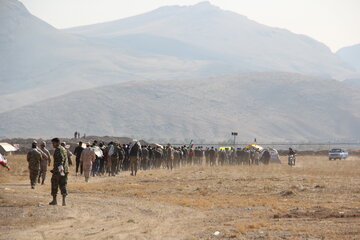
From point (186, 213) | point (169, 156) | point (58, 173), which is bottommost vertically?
point (186, 213)

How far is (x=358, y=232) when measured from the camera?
51.2 ft

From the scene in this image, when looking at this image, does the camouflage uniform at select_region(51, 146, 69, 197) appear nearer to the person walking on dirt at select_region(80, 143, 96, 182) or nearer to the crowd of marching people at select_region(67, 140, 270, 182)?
the crowd of marching people at select_region(67, 140, 270, 182)

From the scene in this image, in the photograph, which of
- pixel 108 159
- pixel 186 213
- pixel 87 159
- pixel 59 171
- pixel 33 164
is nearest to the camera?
pixel 186 213

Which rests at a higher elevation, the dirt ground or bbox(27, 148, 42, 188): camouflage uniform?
bbox(27, 148, 42, 188): camouflage uniform

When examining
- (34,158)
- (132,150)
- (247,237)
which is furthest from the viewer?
(132,150)

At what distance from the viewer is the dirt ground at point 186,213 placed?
1546cm

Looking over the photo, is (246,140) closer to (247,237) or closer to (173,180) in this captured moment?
(173,180)

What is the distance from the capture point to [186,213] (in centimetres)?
1948

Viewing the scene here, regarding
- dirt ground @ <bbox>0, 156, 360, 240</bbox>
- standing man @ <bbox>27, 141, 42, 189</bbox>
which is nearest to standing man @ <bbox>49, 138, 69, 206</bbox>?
dirt ground @ <bbox>0, 156, 360, 240</bbox>

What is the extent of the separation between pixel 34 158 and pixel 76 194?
2.81 m

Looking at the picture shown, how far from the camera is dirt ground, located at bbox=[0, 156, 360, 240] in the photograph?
1546 cm

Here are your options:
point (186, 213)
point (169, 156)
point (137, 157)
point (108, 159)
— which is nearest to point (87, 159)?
point (137, 157)

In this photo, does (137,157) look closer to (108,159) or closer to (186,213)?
(108,159)

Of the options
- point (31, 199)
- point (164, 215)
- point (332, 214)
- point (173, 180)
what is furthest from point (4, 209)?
point (173, 180)
